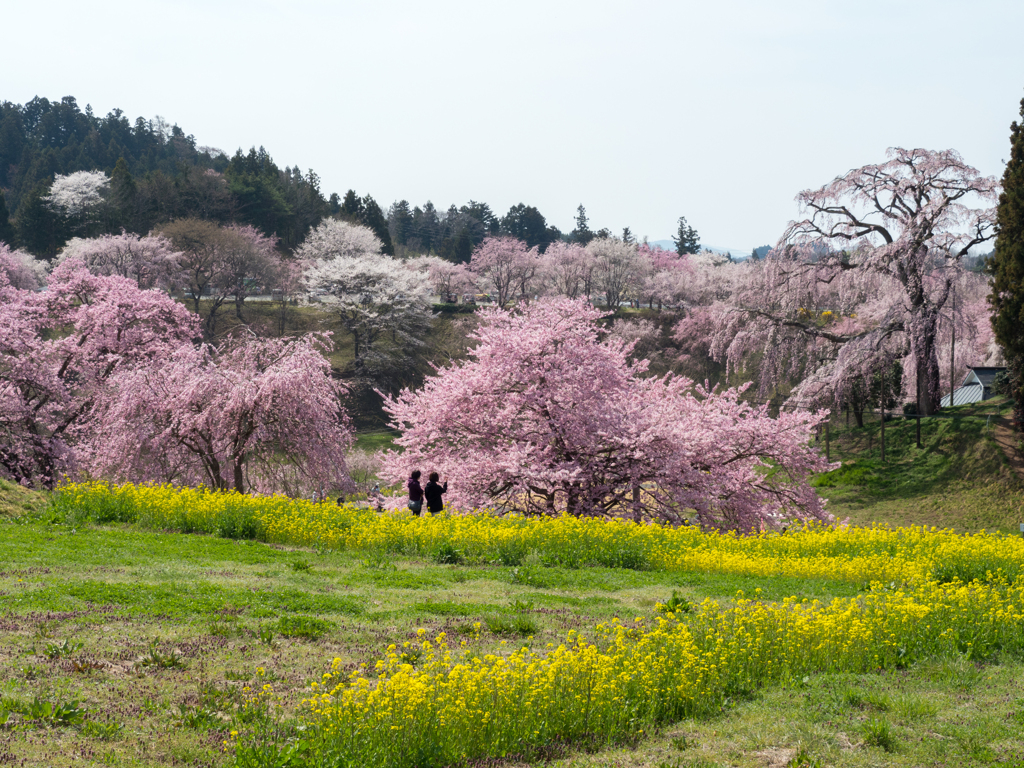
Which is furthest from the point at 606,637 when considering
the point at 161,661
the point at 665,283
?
the point at 665,283

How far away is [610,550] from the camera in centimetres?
1284

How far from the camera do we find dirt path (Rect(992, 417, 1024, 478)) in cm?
2550

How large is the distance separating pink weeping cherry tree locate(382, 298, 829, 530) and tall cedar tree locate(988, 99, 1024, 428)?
12.5 metres

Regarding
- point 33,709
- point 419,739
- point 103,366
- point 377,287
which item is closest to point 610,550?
point 419,739

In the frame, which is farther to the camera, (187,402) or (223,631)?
(187,402)

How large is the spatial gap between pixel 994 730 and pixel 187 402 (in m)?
18.2

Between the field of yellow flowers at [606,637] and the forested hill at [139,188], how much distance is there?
6837 centimetres

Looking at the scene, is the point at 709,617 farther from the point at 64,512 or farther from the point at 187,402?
the point at 187,402

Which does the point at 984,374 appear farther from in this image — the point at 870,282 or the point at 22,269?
the point at 22,269

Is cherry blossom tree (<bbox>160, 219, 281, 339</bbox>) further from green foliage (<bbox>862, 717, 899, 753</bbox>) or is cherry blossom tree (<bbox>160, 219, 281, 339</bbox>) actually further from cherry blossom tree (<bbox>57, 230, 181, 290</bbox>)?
green foliage (<bbox>862, 717, 899, 753</bbox>)

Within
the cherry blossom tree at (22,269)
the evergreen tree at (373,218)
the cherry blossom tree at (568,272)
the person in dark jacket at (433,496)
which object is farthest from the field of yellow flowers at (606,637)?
the evergreen tree at (373,218)

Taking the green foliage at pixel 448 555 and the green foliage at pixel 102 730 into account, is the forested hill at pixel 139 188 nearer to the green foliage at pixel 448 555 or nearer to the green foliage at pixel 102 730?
the green foliage at pixel 448 555

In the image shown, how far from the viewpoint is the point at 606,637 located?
783 cm

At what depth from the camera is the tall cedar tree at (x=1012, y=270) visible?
25875 mm
